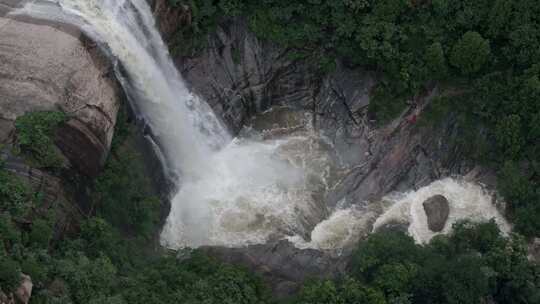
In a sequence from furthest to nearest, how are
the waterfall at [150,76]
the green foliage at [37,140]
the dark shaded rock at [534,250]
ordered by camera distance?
the dark shaded rock at [534,250]
the waterfall at [150,76]
the green foliage at [37,140]

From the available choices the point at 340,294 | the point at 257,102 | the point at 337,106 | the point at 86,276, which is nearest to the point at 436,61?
the point at 337,106

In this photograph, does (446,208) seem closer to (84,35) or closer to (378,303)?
(378,303)

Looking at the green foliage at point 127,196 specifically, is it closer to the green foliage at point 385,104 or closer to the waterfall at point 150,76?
the waterfall at point 150,76

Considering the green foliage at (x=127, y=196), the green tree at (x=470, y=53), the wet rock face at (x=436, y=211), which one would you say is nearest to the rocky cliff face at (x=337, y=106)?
the wet rock face at (x=436, y=211)

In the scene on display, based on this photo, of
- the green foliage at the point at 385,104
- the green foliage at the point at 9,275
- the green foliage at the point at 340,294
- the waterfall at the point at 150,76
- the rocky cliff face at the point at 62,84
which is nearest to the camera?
the green foliage at the point at 9,275

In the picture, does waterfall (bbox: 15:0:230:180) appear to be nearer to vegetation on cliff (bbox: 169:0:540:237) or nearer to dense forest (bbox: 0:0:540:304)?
dense forest (bbox: 0:0:540:304)

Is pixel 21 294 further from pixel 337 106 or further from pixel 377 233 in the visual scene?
pixel 337 106
